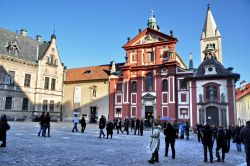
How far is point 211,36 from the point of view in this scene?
211 ft

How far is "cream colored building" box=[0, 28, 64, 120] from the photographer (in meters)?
39.1

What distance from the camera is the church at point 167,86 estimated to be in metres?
35.4

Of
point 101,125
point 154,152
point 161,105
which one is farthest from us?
point 161,105

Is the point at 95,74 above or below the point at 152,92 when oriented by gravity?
above

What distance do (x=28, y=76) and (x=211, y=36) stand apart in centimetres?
4866

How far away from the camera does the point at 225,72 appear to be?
3594 cm

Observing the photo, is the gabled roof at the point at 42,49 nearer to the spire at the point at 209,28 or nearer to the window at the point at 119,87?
the window at the point at 119,87

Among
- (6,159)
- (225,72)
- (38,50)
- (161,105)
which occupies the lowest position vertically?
(6,159)

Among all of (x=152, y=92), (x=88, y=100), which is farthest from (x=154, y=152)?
(x=88, y=100)

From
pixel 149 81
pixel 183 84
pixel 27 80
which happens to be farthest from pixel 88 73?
pixel 183 84

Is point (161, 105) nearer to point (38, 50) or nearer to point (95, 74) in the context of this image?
point (95, 74)

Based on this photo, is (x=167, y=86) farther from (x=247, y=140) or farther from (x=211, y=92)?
(x=247, y=140)

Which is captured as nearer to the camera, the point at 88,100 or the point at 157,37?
the point at 157,37

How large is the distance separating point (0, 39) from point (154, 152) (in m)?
39.9
